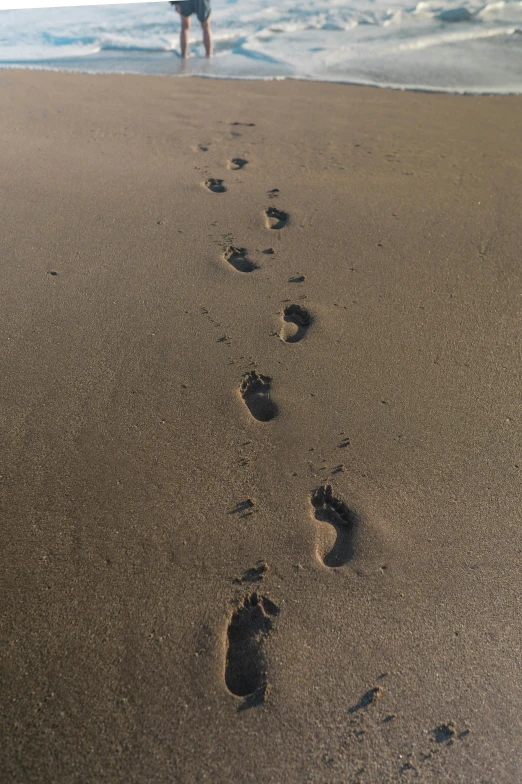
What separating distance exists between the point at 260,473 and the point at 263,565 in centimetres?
36

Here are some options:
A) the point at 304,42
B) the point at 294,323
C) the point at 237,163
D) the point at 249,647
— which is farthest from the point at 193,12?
the point at 249,647

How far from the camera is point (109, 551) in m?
1.87

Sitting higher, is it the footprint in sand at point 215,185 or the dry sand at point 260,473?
the footprint in sand at point 215,185

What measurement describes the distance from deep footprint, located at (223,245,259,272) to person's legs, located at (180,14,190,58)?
190 inches

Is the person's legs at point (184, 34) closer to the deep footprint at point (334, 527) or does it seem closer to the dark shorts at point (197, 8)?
the dark shorts at point (197, 8)

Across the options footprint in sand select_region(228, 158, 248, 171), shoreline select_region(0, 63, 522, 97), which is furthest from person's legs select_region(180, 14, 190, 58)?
footprint in sand select_region(228, 158, 248, 171)

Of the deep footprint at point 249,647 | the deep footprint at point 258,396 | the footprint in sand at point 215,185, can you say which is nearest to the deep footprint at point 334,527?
the deep footprint at point 249,647

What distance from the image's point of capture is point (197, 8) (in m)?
6.63

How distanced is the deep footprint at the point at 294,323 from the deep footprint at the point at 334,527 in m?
0.83

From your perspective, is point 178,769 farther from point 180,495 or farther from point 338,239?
point 338,239

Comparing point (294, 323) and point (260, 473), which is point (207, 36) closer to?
point (294, 323)

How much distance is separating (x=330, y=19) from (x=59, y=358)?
762 centimetres

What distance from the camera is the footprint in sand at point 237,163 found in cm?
393

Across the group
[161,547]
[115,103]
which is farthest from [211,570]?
[115,103]
